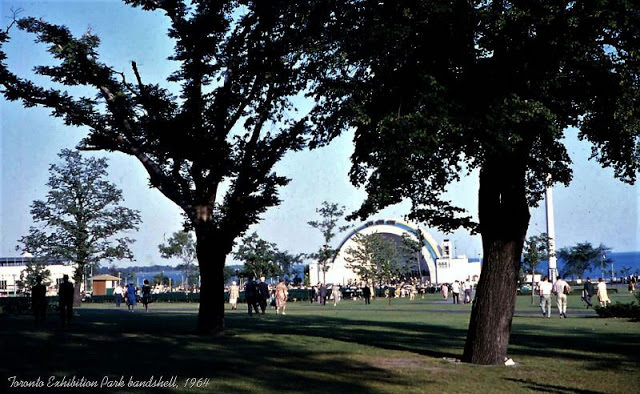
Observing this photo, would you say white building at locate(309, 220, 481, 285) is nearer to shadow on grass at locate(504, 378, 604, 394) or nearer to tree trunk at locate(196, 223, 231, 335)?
tree trunk at locate(196, 223, 231, 335)

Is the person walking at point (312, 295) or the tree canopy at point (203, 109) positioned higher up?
the tree canopy at point (203, 109)

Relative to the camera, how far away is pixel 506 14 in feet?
46.9

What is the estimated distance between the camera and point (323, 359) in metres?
16.6

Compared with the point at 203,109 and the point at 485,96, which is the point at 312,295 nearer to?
the point at 203,109

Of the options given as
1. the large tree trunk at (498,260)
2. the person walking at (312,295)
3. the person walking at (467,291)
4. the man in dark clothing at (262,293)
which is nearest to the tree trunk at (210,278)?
the large tree trunk at (498,260)

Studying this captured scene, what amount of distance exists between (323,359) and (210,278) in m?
7.71

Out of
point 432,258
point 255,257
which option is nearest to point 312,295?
point 255,257

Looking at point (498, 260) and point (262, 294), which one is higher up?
point (498, 260)

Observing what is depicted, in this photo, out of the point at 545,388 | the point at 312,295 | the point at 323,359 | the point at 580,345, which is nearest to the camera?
the point at 545,388

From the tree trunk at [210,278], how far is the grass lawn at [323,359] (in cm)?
67

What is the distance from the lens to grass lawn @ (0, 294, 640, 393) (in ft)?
Result: 42.6

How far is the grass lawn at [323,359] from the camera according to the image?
13.0m

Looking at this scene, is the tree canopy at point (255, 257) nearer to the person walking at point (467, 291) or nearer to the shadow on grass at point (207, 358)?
the person walking at point (467, 291)

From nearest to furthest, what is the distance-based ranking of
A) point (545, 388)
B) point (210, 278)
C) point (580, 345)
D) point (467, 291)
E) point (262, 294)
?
point (545, 388)
point (580, 345)
point (210, 278)
point (262, 294)
point (467, 291)
